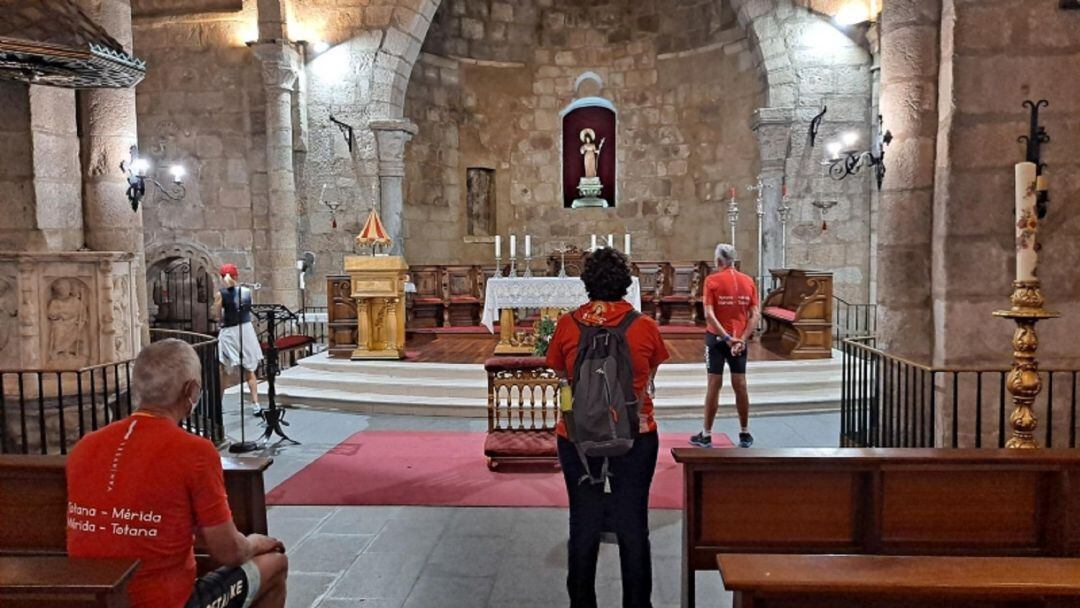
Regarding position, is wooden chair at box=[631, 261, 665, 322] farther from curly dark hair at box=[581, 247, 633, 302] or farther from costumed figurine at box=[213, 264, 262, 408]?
curly dark hair at box=[581, 247, 633, 302]

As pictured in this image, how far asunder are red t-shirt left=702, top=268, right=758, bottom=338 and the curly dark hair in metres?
2.89

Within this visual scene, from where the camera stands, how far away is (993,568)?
2230mm

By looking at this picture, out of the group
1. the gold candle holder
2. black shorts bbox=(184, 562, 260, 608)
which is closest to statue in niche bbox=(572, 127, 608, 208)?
the gold candle holder

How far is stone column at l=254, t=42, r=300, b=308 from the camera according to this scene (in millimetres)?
11781

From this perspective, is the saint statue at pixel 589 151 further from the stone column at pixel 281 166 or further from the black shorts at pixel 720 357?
the black shorts at pixel 720 357

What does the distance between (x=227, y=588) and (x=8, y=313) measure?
4643 millimetres

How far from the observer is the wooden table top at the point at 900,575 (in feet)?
6.85

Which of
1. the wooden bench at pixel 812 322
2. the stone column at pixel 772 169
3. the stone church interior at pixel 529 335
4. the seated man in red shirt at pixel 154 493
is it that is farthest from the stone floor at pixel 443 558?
the stone column at pixel 772 169

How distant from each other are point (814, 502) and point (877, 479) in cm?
26

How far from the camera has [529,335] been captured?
970cm

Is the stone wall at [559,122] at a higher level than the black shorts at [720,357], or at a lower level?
higher

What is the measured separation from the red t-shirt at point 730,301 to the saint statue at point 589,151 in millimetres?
9847

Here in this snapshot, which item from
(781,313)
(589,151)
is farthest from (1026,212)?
(589,151)

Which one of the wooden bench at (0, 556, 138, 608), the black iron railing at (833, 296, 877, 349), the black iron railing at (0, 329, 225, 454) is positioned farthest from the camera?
the black iron railing at (833, 296, 877, 349)
